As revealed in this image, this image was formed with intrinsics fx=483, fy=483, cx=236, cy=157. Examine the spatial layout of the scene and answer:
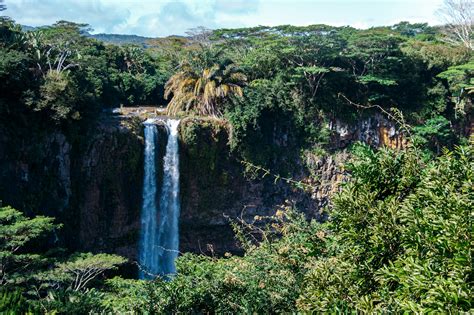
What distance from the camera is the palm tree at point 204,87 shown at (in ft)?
70.0

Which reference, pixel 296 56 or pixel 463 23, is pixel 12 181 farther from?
pixel 463 23

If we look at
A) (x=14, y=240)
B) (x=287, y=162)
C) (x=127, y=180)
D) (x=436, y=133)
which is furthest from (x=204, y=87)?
(x=436, y=133)

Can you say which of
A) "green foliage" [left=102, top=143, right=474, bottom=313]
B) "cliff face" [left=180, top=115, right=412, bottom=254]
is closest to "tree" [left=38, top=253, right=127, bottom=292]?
"cliff face" [left=180, top=115, right=412, bottom=254]

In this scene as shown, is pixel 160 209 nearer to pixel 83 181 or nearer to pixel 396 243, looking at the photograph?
pixel 83 181

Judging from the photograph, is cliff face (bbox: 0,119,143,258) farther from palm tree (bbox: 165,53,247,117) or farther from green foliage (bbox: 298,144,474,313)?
green foliage (bbox: 298,144,474,313)

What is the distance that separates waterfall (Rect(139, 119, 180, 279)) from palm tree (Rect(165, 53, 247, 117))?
1778mm

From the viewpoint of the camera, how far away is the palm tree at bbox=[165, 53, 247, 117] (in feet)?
70.0

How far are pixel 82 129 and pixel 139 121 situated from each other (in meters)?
2.59

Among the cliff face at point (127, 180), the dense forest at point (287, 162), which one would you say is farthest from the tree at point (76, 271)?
the cliff face at point (127, 180)

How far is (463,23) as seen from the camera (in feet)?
92.8

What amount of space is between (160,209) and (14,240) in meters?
8.17

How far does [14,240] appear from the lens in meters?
12.4

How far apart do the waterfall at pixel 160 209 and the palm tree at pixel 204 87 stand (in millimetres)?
1778

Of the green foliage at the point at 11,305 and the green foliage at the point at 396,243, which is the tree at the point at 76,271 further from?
the green foliage at the point at 396,243
